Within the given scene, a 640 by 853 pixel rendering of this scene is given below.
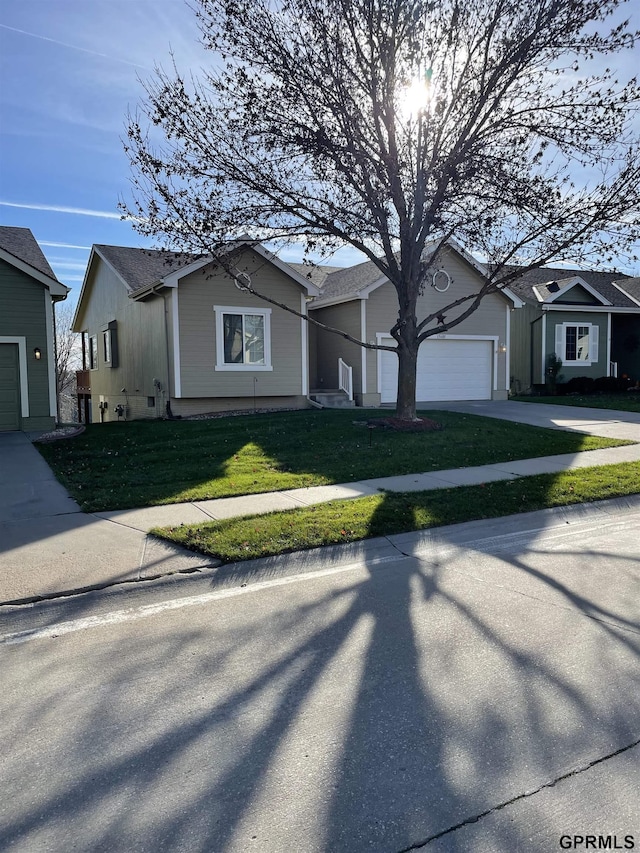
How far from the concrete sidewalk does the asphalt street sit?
1.24ft

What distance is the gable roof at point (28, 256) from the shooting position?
14430 mm

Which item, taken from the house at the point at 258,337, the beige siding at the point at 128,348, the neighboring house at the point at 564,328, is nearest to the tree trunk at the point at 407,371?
the house at the point at 258,337

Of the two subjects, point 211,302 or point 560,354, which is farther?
point 560,354

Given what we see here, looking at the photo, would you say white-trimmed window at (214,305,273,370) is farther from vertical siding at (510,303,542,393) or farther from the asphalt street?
the asphalt street

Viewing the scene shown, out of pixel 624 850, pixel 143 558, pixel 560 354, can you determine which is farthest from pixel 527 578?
pixel 560 354

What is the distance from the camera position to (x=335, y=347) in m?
21.4

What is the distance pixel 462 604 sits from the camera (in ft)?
15.0

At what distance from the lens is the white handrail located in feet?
65.4

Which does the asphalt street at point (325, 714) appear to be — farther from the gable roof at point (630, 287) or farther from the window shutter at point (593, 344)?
the gable roof at point (630, 287)

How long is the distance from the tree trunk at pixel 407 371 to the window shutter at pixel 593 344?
15840mm

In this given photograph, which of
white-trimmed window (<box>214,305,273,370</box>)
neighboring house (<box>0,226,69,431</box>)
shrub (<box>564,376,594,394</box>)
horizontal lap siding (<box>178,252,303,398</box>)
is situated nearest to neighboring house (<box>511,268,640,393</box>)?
shrub (<box>564,376,594,394</box>)

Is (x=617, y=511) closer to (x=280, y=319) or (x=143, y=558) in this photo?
(x=143, y=558)

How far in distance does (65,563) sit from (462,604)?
345cm

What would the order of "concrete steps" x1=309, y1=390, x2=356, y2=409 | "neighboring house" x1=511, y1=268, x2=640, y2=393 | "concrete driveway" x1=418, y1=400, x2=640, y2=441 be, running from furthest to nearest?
1. "neighboring house" x1=511, y1=268, x2=640, y2=393
2. "concrete steps" x1=309, y1=390, x2=356, y2=409
3. "concrete driveway" x1=418, y1=400, x2=640, y2=441
